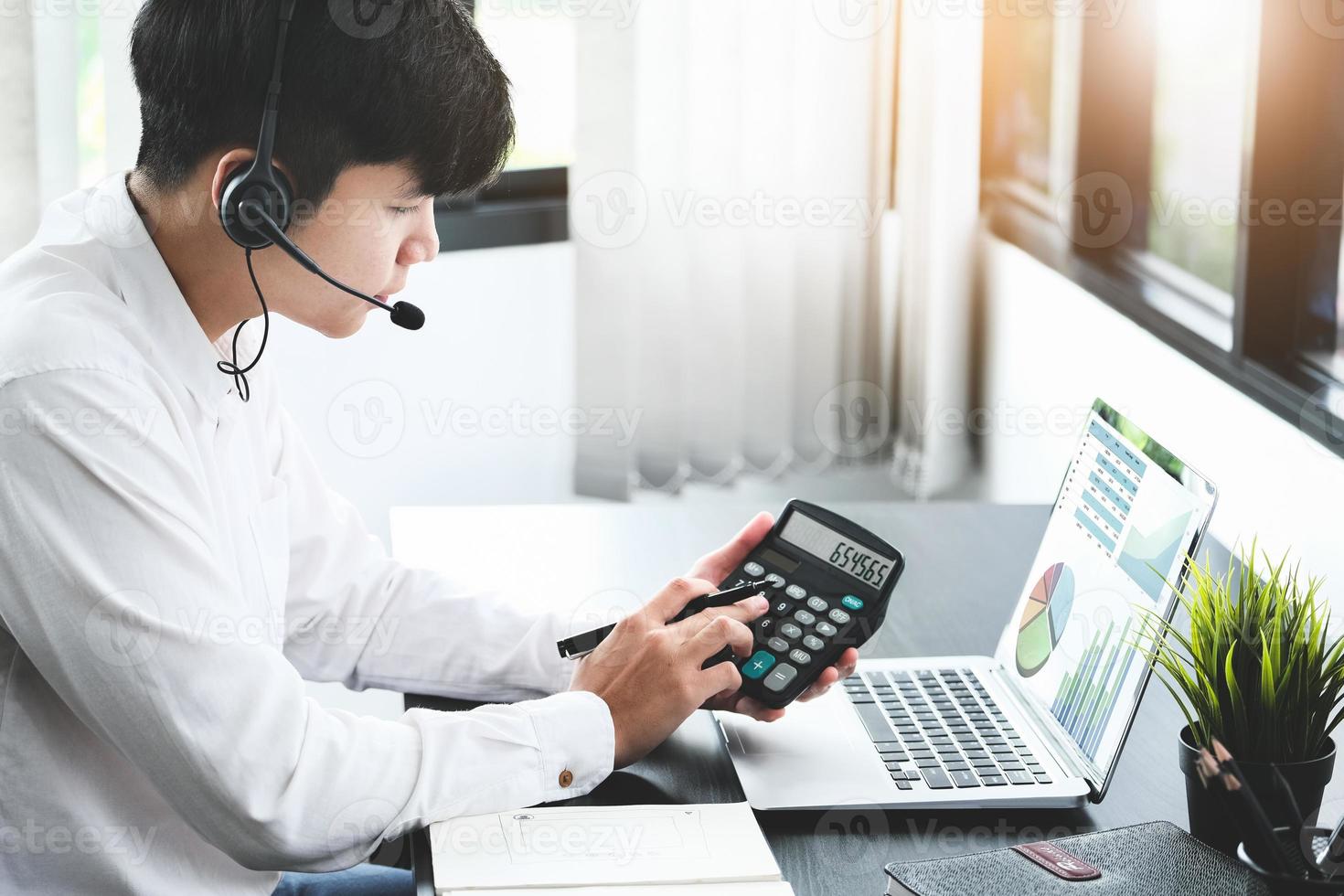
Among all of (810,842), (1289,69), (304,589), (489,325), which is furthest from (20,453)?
(489,325)

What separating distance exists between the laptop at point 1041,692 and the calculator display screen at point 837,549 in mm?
96

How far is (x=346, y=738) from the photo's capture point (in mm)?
854

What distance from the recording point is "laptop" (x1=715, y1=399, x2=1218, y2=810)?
902 millimetres

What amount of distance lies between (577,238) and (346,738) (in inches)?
64.2

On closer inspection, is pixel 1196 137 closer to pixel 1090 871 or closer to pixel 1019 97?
pixel 1019 97

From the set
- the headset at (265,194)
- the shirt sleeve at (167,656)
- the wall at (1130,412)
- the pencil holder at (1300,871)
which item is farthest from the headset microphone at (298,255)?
the wall at (1130,412)

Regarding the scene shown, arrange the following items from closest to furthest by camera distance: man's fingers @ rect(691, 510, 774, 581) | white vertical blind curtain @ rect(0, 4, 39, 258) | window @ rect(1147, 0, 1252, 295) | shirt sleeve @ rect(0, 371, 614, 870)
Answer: shirt sleeve @ rect(0, 371, 614, 870) → man's fingers @ rect(691, 510, 774, 581) → white vertical blind curtain @ rect(0, 4, 39, 258) → window @ rect(1147, 0, 1252, 295)

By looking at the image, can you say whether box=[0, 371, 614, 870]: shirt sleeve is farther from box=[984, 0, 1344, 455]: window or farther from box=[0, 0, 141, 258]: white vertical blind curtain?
box=[0, 0, 141, 258]: white vertical blind curtain

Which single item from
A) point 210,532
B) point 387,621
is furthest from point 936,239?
point 210,532

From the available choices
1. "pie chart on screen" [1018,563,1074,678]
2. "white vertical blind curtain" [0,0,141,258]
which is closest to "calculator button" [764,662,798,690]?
"pie chart on screen" [1018,563,1074,678]

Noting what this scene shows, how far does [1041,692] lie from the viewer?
1024mm

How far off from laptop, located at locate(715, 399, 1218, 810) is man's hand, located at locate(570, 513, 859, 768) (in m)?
0.05

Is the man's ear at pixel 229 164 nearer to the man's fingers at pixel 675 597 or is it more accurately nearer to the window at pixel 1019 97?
the man's fingers at pixel 675 597

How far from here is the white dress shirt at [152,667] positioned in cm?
80
